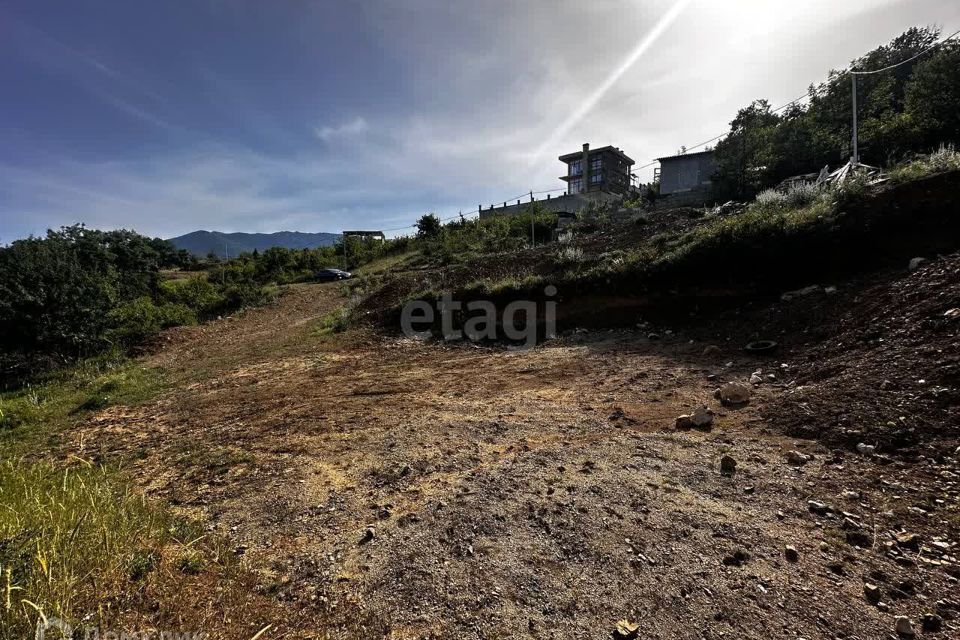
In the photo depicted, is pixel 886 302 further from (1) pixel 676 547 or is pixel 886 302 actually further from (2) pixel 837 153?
(2) pixel 837 153

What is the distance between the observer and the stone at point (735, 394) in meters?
4.07

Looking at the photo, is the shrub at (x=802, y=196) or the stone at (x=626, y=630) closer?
the stone at (x=626, y=630)

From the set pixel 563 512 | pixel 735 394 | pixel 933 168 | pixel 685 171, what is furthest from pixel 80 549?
pixel 685 171

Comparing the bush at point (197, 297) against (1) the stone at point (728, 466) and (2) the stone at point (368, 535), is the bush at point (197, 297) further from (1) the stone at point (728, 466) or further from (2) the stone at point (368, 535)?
(1) the stone at point (728, 466)

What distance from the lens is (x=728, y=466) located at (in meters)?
2.94

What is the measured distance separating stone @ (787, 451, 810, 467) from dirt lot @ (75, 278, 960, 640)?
0.14ft

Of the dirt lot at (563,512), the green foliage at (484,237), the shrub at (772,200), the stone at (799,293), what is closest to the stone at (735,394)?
the dirt lot at (563,512)

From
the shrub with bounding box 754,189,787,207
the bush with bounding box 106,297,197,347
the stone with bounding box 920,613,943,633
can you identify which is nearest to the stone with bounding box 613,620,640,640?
the stone with bounding box 920,613,943,633

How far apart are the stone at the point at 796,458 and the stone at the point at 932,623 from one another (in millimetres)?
1316

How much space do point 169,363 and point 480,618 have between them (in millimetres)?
11408

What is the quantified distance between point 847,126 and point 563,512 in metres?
30.7

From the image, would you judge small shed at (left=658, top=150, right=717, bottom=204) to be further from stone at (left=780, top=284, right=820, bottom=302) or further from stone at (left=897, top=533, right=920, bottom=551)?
stone at (left=897, top=533, right=920, bottom=551)

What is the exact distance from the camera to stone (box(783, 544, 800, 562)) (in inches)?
81.1

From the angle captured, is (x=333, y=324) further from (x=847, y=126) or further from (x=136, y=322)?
(x=847, y=126)
